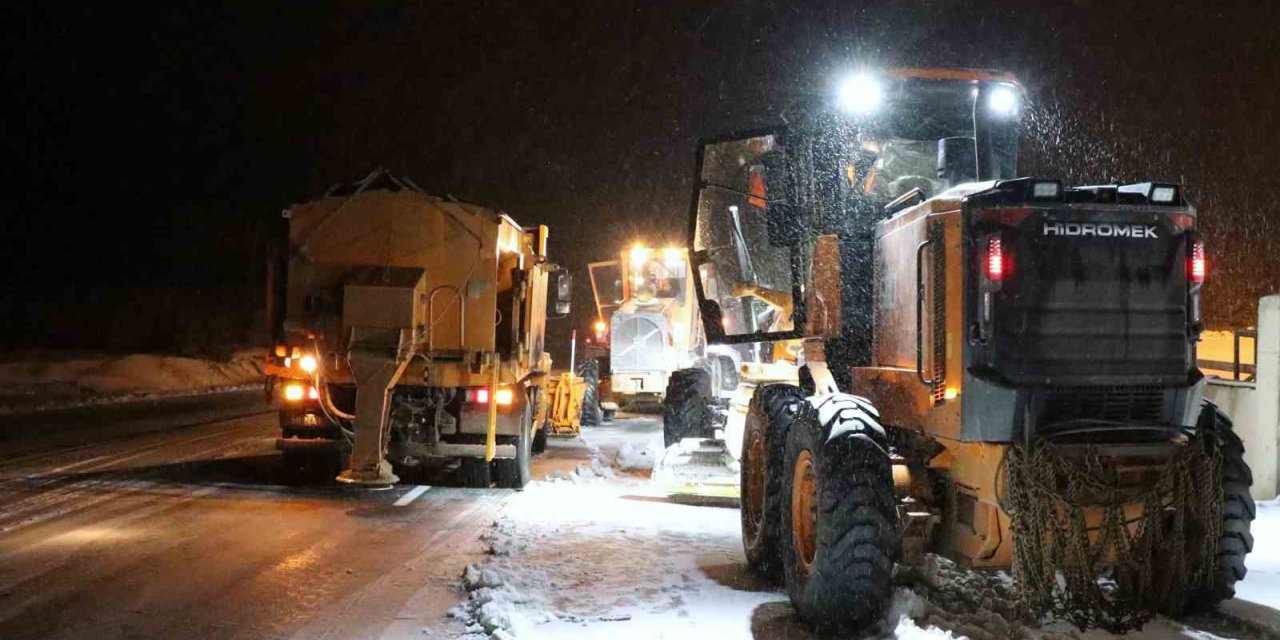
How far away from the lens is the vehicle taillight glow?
6.02 meters

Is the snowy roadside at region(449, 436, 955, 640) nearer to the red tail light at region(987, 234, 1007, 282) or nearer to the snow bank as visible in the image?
the red tail light at region(987, 234, 1007, 282)

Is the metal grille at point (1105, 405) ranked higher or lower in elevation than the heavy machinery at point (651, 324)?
lower

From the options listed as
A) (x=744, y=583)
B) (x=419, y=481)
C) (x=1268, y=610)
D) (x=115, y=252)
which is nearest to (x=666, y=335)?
(x=419, y=481)

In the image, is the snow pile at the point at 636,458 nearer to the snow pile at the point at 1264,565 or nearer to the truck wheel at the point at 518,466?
the truck wheel at the point at 518,466

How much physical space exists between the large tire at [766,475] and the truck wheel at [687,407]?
5.03 m

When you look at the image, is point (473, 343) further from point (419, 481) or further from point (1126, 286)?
point (1126, 286)

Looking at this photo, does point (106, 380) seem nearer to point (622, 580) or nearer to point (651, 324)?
point (651, 324)

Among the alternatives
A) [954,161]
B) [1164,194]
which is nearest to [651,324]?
[954,161]

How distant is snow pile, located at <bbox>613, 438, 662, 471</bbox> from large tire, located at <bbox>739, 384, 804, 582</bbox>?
243 inches

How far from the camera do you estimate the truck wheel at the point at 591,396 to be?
918 inches

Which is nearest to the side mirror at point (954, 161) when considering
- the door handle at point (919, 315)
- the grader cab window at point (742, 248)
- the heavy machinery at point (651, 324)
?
the grader cab window at point (742, 248)

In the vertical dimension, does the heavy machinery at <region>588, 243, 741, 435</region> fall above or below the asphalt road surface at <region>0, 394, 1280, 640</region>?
above

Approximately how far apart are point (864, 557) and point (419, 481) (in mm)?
8694

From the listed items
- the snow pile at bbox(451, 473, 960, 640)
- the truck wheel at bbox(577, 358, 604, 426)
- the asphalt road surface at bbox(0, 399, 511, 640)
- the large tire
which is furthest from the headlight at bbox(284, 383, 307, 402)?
the truck wheel at bbox(577, 358, 604, 426)
